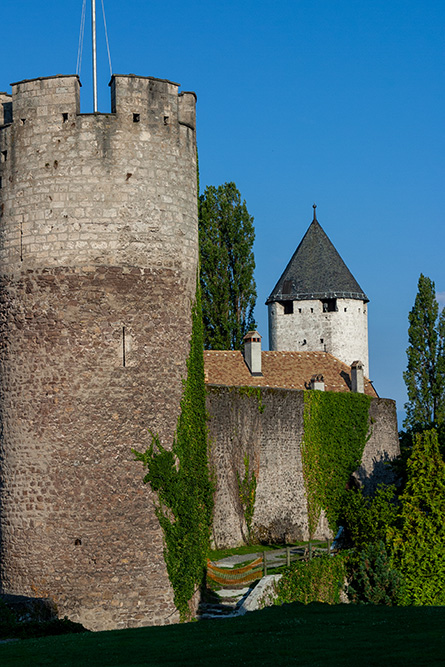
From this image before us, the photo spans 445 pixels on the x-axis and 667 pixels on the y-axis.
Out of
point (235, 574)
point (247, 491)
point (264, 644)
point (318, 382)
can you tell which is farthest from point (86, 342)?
point (318, 382)

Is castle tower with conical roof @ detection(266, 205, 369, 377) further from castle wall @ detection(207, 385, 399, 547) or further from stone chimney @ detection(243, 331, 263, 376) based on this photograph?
castle wall @ detection(207, 385, 399, 547)

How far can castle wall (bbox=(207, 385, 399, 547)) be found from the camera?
25.2 m

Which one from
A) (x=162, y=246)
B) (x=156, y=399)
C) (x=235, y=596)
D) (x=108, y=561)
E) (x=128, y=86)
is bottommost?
(x=235, y=596)

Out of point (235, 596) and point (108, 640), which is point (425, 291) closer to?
point (235, 596)

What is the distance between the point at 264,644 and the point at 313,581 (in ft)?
37.2

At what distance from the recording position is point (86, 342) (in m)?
15.9

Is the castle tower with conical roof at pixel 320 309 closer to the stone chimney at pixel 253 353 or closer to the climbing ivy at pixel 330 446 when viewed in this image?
the stone chimney at pixel 253 353

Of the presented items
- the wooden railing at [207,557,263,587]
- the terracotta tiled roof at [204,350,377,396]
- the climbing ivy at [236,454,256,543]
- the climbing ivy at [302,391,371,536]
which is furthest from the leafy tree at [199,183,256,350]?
the wooden railing at [207,557,263,587]

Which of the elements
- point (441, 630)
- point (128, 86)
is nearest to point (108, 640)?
point (441, 630)

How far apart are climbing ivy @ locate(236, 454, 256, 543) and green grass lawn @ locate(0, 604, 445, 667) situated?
460 inches

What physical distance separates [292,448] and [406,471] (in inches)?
180

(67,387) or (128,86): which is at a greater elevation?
(128,86)

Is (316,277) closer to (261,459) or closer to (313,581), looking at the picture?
(261,459)

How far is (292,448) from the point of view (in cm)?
2861
